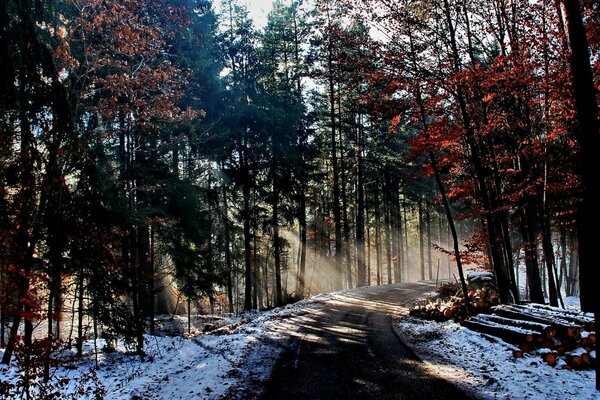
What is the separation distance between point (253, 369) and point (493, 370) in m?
5.11

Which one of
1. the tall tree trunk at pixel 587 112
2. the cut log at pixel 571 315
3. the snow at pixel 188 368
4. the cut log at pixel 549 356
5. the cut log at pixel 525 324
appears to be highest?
the tall tree trunk at pixel 587 112

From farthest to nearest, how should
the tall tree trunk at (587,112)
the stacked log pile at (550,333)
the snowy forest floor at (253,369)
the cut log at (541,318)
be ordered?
the cut log at (541,318) < the stacked log pile at (550,333) < the snowy forest floor at (253,369) < the tall tree trunk at (587,112)

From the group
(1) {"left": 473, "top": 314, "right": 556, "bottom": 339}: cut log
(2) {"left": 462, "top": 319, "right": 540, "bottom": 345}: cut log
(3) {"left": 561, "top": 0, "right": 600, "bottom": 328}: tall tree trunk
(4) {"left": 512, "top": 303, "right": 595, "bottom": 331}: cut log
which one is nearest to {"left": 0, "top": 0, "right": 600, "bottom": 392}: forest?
(3) {"left": 561, "top": 0, "right": 600, "bottom": 328}: tall tree trunk

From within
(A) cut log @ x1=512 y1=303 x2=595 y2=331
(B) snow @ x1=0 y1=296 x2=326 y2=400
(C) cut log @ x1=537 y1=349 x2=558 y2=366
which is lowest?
(B) snow @ x1=0 y1=296 x2=326 y2=400

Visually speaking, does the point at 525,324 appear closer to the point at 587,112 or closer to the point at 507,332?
the point at 507,332

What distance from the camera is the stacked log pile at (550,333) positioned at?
7605 mm

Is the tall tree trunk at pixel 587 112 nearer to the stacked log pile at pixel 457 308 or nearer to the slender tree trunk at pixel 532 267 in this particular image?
the stacked log pile at pixel 457 308

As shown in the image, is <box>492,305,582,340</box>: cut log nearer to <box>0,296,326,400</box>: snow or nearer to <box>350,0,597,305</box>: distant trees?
<box>350,0,597,305</box>: distant trees

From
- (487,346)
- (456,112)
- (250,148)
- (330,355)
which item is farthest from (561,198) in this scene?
(250,148)

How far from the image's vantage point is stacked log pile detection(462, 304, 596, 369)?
7605mm

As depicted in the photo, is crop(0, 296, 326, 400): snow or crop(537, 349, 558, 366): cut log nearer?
crop(537, 349, 558, 366): cut log

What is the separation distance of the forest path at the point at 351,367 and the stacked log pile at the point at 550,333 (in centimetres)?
235

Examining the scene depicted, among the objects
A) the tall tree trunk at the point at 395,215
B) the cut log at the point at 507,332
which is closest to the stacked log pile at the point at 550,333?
the cut log at the point at 507,332

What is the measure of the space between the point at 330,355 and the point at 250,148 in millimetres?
17628
